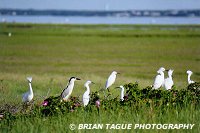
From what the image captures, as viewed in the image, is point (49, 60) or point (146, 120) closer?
point (146, 120)

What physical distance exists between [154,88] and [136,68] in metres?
21.3

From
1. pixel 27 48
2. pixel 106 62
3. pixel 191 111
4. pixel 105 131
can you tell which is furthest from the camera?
pixel 27 48

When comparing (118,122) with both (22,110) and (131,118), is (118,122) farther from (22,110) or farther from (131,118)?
(22,110)

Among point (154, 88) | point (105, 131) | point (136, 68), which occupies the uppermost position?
point (136, 68)

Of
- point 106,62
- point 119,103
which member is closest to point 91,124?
point 119,103

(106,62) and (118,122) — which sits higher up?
(106,62)

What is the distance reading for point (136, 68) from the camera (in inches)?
1280

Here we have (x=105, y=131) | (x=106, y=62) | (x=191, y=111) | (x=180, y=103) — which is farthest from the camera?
(x=106, y=62)

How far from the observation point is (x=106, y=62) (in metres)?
36.7

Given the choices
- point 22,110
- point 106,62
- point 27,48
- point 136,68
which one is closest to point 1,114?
point 22,110

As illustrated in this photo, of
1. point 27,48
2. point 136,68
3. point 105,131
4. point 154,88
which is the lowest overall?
point 105,131

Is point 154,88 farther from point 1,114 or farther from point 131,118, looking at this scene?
point 1,114

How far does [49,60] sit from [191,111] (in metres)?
28.3

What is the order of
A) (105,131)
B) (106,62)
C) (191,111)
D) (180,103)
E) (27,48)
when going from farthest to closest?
(27,48) < (106,62) < (180,103) < (191,111) < (105,131)
